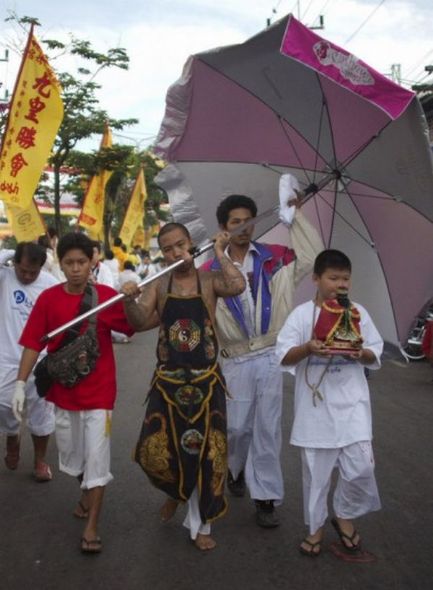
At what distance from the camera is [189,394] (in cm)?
398

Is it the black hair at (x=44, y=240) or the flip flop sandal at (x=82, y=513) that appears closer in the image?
the flip flop sandal at (x=82, y=513)

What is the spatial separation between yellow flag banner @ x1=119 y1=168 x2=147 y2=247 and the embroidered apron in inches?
601

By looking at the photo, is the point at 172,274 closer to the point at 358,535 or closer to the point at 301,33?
the point at 301,33

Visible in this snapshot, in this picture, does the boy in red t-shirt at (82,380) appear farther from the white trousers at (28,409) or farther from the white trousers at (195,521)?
the white trousers at (28,409)

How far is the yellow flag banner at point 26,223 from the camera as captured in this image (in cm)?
885

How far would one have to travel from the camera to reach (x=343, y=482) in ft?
12.7

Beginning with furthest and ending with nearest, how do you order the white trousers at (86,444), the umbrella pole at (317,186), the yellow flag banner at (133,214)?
1. the yellow flag banner at (133,214)
2. the umbrella pole at (317,186)
3. the white trousers at (86,444)

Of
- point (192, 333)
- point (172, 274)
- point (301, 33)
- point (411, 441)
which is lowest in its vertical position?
point (411, 441)

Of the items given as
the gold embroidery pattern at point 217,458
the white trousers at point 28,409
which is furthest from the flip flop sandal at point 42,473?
the gold embroidery pattern at point 217,458

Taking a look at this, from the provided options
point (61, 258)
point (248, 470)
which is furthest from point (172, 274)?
point (248, 470)

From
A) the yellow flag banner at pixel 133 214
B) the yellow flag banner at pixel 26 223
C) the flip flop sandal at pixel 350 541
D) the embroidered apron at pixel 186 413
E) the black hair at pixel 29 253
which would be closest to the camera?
the flip flop sandal at pixel 350 541

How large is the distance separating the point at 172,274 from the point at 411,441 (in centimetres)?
317

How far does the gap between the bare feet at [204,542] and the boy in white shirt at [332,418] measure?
0.49 metres

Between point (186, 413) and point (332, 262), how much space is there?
1126 mm
